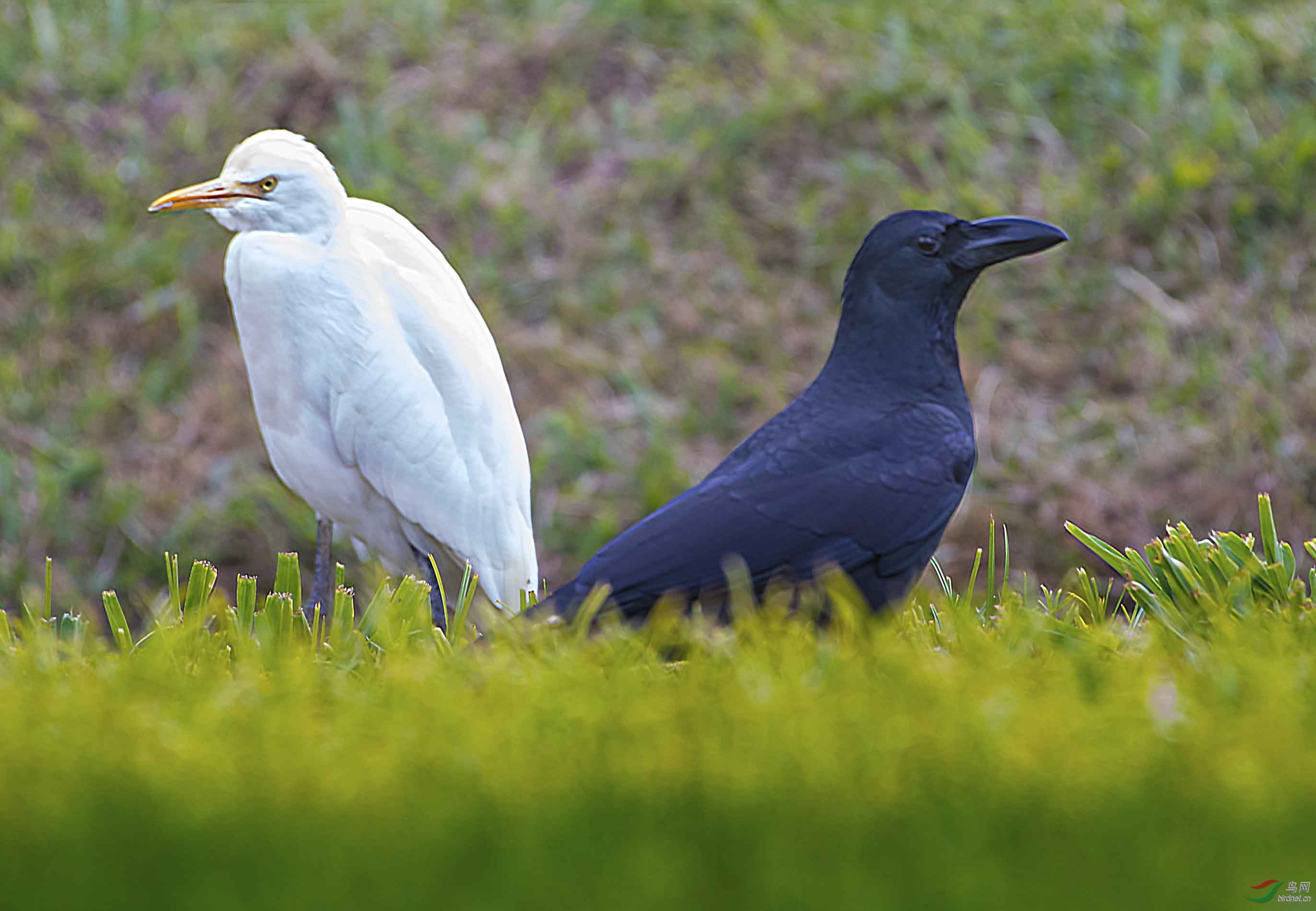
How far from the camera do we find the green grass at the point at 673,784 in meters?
1.50

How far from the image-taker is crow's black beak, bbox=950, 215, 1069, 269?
317cm

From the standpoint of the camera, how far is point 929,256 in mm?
3316

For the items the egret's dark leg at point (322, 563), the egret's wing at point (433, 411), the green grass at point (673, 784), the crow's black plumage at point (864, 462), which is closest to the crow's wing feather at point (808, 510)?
the crow's black plumage at point (864, 462)

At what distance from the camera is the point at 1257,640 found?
2.29m

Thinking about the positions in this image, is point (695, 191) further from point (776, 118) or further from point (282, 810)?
point (282, 810)

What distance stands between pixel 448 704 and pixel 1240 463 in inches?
183

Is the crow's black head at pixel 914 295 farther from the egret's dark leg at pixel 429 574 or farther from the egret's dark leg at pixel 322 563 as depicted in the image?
the egret's dark leg at pixel 322 563

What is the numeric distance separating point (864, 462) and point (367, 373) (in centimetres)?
121

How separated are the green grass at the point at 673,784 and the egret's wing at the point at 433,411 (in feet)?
3.91

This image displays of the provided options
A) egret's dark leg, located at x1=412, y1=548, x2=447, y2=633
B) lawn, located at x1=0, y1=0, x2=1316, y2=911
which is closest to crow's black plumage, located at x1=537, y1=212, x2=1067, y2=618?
lawn, located at x1=0, y1=0, x2=1316, y2=911

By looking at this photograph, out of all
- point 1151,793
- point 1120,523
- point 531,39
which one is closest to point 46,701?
point 1151,793

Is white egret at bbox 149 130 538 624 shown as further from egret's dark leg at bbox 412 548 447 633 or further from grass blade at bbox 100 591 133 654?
grass blade at bbox 100 591 133 654

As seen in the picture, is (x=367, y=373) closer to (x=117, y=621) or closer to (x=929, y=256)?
(x=117, y=621)

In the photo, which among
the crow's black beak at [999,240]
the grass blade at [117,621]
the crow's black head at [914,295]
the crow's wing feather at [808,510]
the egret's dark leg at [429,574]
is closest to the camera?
the grass blade at [117,621]
